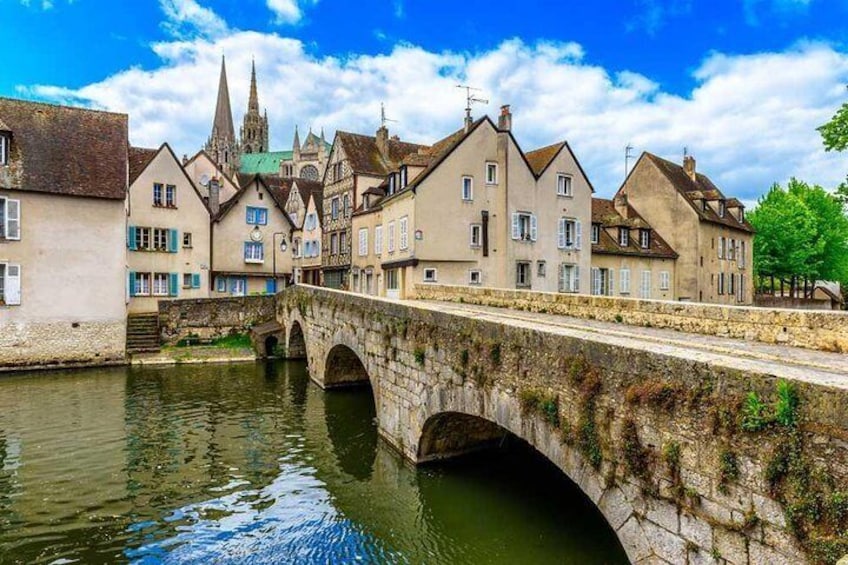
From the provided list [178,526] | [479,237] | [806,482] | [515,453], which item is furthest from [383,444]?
[479,237]

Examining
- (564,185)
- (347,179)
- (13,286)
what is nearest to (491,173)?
(564,185)

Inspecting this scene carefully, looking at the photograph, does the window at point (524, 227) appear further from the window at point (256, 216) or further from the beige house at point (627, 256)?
the window at point (256, 216)

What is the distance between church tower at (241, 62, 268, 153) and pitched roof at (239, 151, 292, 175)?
3107 millimetres

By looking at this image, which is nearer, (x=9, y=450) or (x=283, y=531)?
(x=283, y=531)

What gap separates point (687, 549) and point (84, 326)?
24728 millimetres

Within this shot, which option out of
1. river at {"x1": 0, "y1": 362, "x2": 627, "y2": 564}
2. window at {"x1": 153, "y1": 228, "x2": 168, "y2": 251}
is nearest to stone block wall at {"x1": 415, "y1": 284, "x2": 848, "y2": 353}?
river at {"x1": 0, "y1": 362, "x2": 627, "y2": 564}

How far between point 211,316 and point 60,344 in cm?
635

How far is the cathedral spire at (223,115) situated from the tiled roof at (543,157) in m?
69.8

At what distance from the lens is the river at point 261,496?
8406mm

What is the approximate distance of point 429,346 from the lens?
397 inches

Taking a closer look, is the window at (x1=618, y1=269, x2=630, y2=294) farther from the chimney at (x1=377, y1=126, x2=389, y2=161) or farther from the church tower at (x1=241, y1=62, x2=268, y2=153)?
the church tower at (x1=241, y1=62, x2=268, y2=153)

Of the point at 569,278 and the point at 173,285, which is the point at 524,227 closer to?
the point at 569,278

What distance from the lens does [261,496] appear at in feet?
34.5

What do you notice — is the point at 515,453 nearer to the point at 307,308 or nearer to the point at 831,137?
the point at 307,308
